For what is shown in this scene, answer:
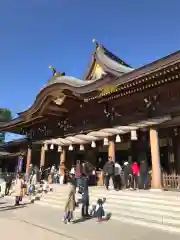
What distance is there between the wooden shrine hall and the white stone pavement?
12.1ft

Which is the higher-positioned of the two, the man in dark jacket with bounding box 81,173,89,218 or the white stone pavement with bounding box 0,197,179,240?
the man in dark jacket with bounding box 81,173,89,218

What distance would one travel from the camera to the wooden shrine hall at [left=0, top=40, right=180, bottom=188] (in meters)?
10.8

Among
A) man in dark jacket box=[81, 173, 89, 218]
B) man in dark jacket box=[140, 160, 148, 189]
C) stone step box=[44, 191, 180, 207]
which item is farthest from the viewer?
man in dark jacket box=[140, 160, 148, 189]

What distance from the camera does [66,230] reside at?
24.2 feet

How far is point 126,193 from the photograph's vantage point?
33.1 ft

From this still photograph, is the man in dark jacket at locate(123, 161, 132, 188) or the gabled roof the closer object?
the man in dark jacket at locate(123, 161, 132, 188)

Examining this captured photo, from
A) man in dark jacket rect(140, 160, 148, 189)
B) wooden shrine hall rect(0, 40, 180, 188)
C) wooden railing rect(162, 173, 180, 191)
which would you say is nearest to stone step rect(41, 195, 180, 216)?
wooden shrine hall rect(0, 40, 180, 188)

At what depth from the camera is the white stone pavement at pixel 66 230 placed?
6680 millimetres

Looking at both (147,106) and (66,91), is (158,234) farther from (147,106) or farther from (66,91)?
(66,91)

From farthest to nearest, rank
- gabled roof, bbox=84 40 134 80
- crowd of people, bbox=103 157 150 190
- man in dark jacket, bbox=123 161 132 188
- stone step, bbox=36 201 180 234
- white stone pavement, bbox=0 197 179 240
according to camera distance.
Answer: gabled roof, bbox=84 40 134 80, man in dark jacket, bbox=123 161 132 188, crowd of people, bbox=103 157 150 190, stone step, bbox=36 201 180 234, white stone pavement, bbox=0 197 179 240

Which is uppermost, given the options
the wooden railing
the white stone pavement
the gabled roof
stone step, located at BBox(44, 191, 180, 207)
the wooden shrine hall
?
the gabled roof

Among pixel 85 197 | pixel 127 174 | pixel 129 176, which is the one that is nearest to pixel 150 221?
pixel 85 197

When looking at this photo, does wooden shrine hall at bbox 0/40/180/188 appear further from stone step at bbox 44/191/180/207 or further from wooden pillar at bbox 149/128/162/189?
stone step at bbox 44/191/180/207

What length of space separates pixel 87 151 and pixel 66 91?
4978mm
